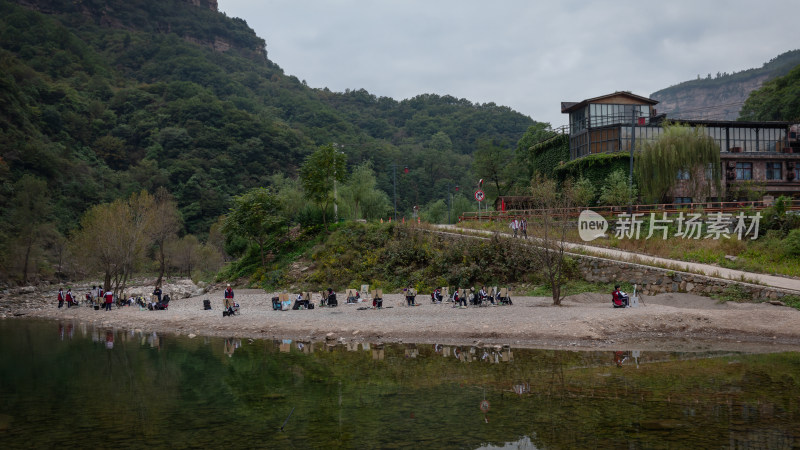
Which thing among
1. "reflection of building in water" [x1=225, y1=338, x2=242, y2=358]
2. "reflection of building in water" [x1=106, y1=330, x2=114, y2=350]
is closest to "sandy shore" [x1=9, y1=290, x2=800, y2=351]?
"reflection of building in water" [x1=225, y1=338, x2=242, y2=358]

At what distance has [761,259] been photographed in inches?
988

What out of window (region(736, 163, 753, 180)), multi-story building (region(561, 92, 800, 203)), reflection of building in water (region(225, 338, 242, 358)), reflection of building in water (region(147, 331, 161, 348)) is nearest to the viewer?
reflection of building in water (region(225, 338, 242, 358))

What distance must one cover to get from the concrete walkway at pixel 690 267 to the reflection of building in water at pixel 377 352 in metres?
13.9

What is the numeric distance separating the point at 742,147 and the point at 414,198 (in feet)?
186

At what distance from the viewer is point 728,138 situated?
47.7 metres

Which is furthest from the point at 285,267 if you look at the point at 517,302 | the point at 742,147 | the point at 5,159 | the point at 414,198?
the point at 414,198

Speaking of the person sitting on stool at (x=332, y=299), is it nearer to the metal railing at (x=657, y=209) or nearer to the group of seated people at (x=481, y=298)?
the group of seated people at (x=481, y=298)

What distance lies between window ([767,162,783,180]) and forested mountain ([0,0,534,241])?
27555 millimetres

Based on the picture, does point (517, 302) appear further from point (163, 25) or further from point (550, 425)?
point (163, 25)

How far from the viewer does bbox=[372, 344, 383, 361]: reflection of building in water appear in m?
17.5

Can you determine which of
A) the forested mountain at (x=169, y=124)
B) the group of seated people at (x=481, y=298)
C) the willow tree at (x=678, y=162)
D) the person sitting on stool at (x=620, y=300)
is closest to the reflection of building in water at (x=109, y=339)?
the group of seated people at (x=481, y=298)

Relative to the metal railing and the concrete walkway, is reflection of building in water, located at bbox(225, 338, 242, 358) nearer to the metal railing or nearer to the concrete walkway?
the concrete walkway

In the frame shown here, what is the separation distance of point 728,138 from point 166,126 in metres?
85.5

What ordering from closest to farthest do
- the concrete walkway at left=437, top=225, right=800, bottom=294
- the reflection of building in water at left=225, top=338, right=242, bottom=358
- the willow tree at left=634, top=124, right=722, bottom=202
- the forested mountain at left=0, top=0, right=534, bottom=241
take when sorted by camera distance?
1. the reflection of building in water at left=225, top=338, right=242, bottom=358
2. the concrete walkway at left=437, top=225, right=800, bottom=294
3. the willow tree at left=634, top=124, right=722, bottom=202
4. the forested mountain at left=0, top=0, right=534, bottom=241
